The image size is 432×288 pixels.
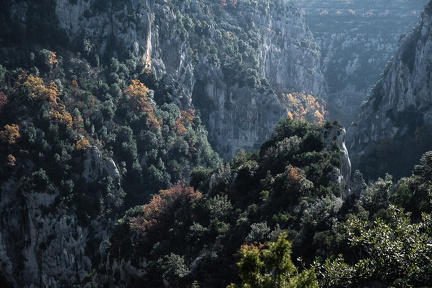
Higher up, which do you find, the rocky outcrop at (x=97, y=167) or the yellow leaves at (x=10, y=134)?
the yellow leaves at (x=10, y=134)

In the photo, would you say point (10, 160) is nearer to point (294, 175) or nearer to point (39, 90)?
point (39, 90)

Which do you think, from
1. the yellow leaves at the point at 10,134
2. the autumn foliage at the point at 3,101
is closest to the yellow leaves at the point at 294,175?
the yellow leaves at the point at 10,134

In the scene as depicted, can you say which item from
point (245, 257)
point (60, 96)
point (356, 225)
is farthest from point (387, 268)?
point (60, 96)

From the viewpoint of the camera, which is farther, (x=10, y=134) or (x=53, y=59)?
(x=53, y=59)

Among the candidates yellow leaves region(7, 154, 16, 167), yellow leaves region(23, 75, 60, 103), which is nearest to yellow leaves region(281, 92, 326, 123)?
yellow leaves region(23, 75, 60, 103)

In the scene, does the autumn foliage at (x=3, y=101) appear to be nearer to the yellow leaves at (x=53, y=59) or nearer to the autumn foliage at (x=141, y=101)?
the yellow leaves at (x=53, y=59)

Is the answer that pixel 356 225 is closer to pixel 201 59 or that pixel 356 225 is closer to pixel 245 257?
pixel 245 257

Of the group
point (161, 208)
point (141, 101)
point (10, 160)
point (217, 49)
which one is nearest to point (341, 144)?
point (161, 208)
